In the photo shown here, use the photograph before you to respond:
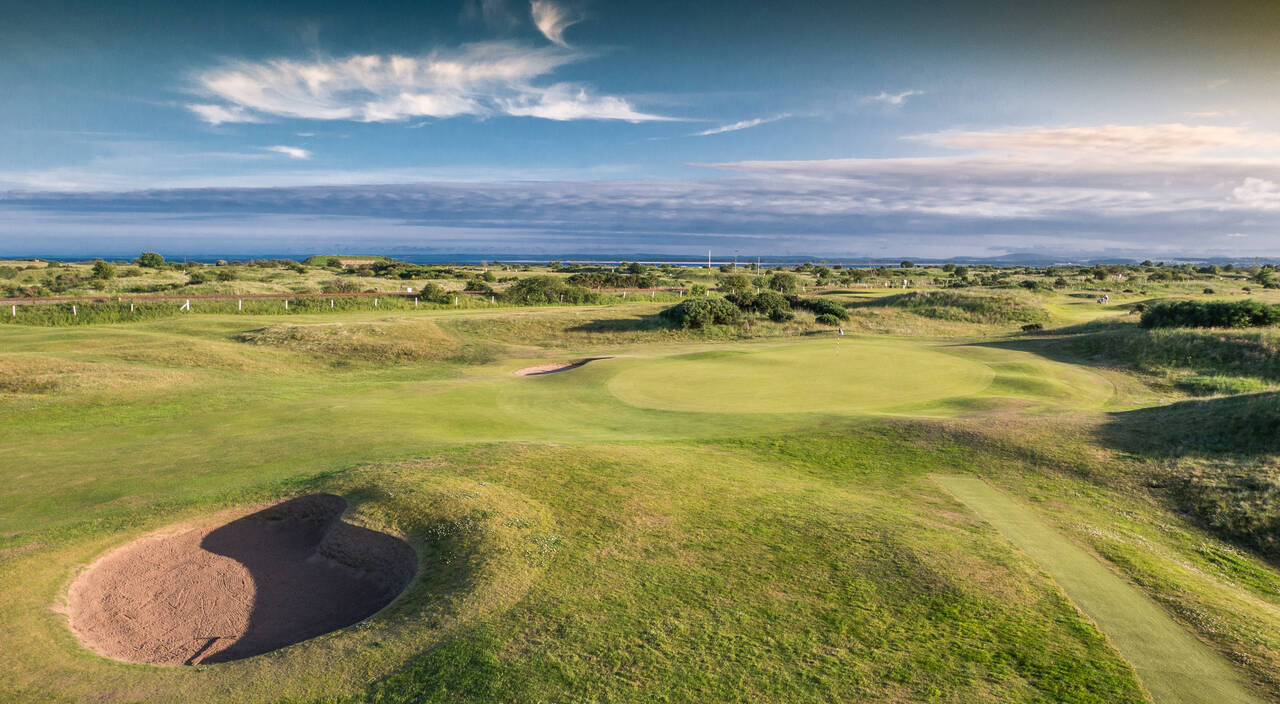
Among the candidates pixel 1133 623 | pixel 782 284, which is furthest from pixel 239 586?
pixel 782 284

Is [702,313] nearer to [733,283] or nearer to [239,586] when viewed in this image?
[733,283]

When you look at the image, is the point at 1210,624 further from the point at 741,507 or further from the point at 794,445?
the point at 794,445

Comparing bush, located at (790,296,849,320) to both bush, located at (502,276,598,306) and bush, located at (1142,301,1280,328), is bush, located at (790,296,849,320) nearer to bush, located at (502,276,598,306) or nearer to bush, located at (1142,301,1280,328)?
bush, located at (1142,301,1280,328)

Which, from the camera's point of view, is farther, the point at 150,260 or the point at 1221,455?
the point at 150,260

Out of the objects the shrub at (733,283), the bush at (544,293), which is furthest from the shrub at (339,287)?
the shrub at (733,283)

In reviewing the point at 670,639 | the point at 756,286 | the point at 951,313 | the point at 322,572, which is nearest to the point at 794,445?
the point at 670,639
